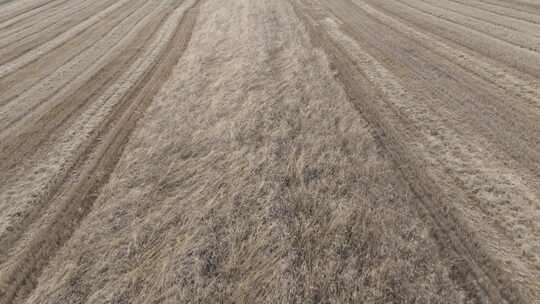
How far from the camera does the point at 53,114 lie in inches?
358

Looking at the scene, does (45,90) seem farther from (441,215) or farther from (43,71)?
(441,215)

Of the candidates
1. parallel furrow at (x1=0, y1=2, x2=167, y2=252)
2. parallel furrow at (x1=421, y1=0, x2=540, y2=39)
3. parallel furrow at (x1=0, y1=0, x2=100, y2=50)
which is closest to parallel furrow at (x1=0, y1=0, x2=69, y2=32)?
parallel furrow at (x1=0, y1=0, x2=100, y2=50)

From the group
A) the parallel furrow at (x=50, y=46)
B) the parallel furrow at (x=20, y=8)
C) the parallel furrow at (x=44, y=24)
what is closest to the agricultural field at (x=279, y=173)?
Result: the parallel furrow at (x=50, y=46)

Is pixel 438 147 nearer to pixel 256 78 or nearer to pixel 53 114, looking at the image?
pixel 256 78

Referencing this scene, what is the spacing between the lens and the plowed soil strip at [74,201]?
4.61 m

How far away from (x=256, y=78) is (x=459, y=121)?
6262mm

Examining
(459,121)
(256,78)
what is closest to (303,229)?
(459,121)

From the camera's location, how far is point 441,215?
16.4ft

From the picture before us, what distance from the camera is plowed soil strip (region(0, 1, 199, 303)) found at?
4.61m

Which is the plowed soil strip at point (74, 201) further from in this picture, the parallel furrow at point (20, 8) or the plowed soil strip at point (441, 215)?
the parallel furrow at point (20, 8)

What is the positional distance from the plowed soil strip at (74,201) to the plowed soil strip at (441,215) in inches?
266

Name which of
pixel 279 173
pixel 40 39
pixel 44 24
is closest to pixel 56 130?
pixel 279 173

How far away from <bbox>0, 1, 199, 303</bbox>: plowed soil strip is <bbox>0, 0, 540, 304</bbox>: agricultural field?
0.12 feet

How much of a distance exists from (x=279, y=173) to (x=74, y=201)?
4465 mm
